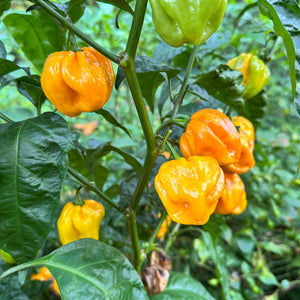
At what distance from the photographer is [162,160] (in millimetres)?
641

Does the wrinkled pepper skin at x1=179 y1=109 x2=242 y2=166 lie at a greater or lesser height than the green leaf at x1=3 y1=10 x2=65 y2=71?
lesser

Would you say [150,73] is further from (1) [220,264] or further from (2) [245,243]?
(2) [245,243]

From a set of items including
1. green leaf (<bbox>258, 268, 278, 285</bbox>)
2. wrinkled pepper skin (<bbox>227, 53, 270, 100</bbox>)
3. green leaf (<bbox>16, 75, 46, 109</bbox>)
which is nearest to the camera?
green leaf (<bbox>16, 75, 46, 109</bbox>)

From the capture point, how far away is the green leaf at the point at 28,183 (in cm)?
47

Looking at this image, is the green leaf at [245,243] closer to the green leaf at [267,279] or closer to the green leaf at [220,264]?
the green leaf at [267,279]

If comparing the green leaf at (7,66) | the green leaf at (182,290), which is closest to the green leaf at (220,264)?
the green leaf at (182,290)

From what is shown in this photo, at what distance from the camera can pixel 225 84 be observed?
2.19 feet

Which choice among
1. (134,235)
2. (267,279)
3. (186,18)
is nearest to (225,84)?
(186,18)

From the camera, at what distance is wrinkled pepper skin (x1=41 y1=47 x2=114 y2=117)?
20.2 inches

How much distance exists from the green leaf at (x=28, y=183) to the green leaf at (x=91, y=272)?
8 cm

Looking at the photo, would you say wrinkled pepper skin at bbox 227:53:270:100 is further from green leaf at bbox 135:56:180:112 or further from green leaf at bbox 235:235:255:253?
green leaf at bbox 235:235:255:253

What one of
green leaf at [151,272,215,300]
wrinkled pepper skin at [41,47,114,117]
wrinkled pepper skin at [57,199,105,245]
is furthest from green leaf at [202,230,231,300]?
wrinkled pepper skin at [41,47,114,117]

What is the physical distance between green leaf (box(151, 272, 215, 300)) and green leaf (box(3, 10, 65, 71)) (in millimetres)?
646

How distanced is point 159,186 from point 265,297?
129cm
